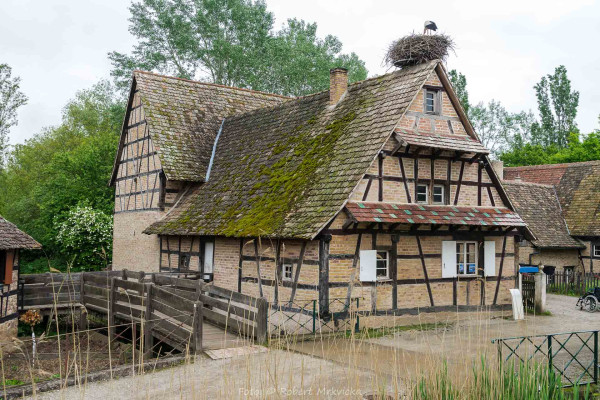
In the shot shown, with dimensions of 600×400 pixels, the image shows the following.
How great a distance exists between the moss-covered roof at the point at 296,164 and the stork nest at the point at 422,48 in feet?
1.08

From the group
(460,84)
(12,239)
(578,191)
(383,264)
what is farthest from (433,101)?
(460,84)

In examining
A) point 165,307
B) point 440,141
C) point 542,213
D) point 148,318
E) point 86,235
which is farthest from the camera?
point 86,235

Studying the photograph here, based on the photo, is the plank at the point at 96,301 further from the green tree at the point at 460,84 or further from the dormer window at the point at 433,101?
the green tree at the point at 460,84

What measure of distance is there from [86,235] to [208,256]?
11563 mm

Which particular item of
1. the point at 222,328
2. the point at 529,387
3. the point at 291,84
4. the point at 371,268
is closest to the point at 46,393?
the point at 222,328

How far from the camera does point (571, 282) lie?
22.8 metres

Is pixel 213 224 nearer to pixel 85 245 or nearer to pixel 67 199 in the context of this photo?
pixel 85 245

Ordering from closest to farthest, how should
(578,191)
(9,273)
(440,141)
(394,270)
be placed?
1. (394,270)
2. (9,273)
3. (440,141)
4. (578,191)

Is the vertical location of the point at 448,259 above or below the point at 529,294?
above

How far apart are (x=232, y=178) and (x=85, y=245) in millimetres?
11998

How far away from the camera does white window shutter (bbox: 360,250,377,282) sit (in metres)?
13.7

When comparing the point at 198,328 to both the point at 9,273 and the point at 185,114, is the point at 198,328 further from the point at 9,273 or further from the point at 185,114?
the point at 185,114

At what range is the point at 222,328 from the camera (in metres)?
12.6

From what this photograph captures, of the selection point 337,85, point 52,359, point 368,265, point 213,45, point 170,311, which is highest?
point 213,45
